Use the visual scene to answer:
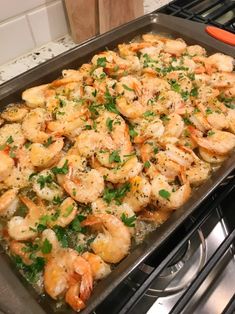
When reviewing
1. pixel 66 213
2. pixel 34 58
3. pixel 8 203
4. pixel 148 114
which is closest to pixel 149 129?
pixel 148 114

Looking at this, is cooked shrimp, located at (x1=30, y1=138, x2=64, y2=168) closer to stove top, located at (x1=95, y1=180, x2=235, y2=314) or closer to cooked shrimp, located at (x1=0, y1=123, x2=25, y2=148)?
cooked shrimp, located at (x1=0, y1=123, x2=25, y2=148)

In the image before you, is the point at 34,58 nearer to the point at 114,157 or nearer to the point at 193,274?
the point at 114,157

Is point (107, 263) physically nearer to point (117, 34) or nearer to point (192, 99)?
point (192, 99)

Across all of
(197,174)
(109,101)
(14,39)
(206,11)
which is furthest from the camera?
(206,11)

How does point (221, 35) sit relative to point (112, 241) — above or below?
above

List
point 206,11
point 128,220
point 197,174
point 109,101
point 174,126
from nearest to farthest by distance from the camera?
point 128,220 < point 197,174 < point 174,126 < point 109,101 < point 206,11

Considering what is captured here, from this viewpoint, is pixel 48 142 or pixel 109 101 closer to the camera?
pixel 48 142

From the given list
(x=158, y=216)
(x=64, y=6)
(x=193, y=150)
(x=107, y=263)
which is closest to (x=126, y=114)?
(x=193, y=150)
